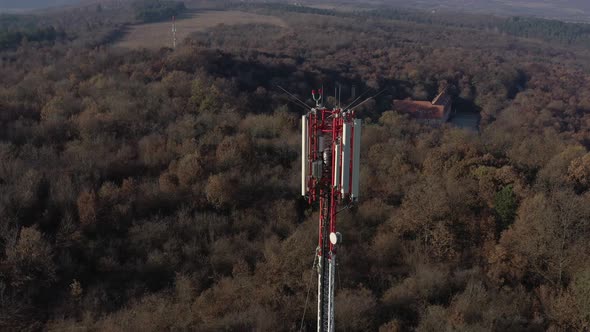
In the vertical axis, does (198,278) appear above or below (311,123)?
below

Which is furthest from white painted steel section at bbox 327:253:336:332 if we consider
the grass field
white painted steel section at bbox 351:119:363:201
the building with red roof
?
the grass field

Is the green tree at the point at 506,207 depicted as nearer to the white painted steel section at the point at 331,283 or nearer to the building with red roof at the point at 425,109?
the white painted steel section at the point at 331,283

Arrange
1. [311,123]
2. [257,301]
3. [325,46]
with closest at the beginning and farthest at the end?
[311,123], [257,301], [325,46]

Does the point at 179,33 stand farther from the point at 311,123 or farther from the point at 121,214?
the point at 311,123

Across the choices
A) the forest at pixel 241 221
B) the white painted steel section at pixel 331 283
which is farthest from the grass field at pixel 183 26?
the white painted steel section at pixel 331 283

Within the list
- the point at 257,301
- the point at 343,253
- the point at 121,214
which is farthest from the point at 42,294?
the point at 343,253

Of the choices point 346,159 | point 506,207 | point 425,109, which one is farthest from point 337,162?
point 425,109

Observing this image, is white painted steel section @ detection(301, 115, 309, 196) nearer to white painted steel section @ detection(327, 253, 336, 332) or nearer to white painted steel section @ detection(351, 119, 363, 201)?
white painted steel section @ detection(351, 119, 363, 201)
